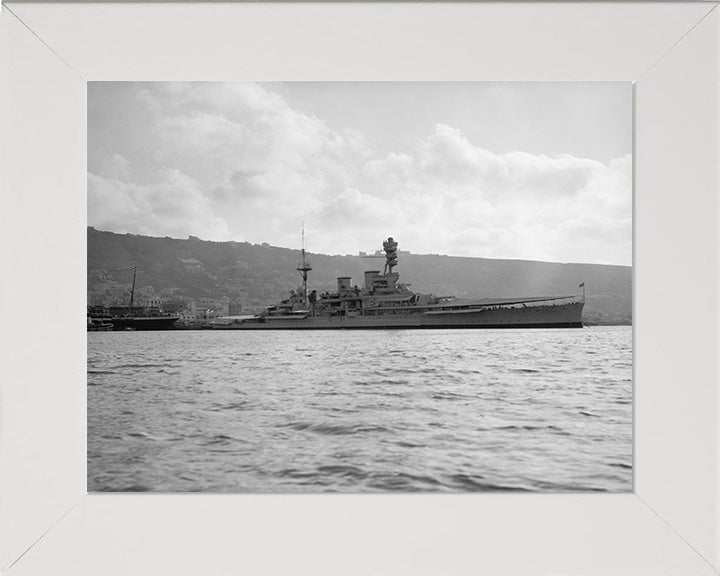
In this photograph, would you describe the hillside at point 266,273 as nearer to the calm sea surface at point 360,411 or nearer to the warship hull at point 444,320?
the warship hull at point 444,320

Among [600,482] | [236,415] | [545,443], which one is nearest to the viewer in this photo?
[600,482]

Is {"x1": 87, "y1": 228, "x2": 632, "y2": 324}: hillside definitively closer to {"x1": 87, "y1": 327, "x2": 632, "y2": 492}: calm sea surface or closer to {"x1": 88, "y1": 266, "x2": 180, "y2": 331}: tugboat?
{"x1": 88, "y1": 266, "x2": 180, "y2": 331}: tugboat

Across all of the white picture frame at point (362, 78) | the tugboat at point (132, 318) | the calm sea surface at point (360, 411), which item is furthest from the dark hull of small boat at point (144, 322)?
the white picture frame at point (362, 78)

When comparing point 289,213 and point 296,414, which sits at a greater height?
point 289,213

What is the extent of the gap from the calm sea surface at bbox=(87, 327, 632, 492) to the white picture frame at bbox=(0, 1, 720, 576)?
37.7 inches

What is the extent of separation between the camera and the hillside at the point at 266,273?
1503cm

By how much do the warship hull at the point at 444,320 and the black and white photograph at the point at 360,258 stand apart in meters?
0.08

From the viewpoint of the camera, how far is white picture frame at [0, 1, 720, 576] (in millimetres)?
1854

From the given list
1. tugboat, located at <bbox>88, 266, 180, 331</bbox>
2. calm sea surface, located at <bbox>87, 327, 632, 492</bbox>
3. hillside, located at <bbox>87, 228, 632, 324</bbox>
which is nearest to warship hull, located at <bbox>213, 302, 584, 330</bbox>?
calm sea surface, located at <bbox>87, 327, 632, 492</bbox>

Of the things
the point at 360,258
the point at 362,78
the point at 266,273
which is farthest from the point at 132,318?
the point at 362,78
